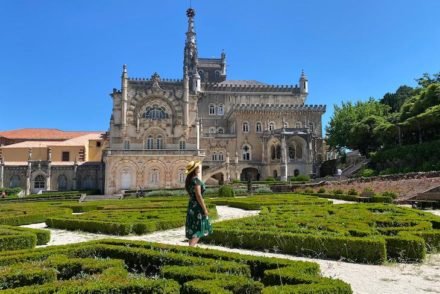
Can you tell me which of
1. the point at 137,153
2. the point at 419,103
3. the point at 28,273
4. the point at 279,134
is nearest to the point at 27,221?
the point at 28,273

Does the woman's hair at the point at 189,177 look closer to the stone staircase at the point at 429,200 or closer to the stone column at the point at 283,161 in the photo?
the stone staircase at the point at 429,200

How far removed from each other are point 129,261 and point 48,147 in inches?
2237

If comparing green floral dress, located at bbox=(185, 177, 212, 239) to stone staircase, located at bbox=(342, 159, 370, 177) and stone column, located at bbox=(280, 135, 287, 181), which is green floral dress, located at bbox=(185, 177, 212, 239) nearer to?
stone staircase, located at bbox=(342, 159, 370, 177)

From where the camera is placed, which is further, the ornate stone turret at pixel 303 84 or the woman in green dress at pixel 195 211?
the ornate stone turret at pixel 303 84

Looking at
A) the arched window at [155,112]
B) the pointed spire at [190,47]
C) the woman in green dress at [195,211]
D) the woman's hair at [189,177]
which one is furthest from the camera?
the pointed spire at [190,47]

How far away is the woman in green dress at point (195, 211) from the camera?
32.1ft

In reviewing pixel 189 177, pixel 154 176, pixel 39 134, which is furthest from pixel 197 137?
pixel 189 177

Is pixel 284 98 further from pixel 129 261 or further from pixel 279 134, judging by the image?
pixel 129 261

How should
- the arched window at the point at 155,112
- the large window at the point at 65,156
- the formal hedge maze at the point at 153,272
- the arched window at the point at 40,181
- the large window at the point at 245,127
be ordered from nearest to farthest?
the formal hedge maze at the point at 153,272, the arched window at the point at 40,181, the arched window at the point at 155,112, the large window at the point at 65,156, the large window at the point at 245,127

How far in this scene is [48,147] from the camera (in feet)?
198

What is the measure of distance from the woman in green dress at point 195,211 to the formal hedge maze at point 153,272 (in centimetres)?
119

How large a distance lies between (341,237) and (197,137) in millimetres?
50291

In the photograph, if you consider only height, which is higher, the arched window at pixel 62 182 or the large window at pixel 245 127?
the large window at pixel 245 127

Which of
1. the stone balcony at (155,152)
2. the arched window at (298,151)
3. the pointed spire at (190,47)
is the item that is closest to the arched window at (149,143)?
the stone balcony at (155,152)
